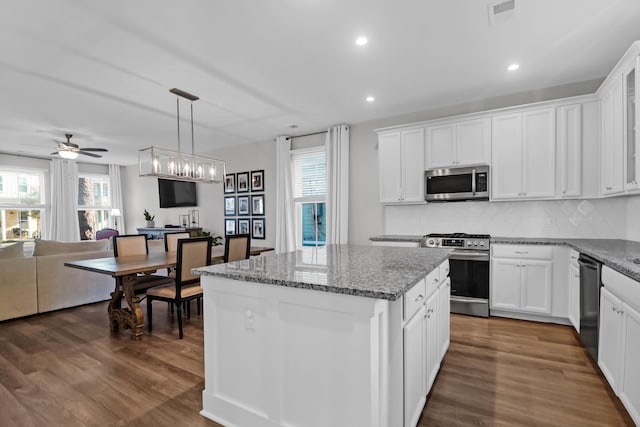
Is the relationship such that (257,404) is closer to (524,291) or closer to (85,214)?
(524,291)

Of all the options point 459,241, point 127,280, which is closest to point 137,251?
point 127,280

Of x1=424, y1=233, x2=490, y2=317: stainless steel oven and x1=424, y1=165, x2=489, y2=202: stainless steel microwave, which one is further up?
x1=424, y1=165, x2=489, y2=202: stainless steel microwave

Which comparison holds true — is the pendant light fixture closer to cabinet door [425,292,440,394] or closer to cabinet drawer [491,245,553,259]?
cabinet door [425,292,440,394]

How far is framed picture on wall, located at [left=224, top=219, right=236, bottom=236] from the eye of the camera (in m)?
6.70

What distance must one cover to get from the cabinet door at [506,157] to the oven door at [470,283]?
0.83 meters

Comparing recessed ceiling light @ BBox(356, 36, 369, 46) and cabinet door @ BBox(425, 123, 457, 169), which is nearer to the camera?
recessed ceiling light @ BBox(356, 36, 369, 46)

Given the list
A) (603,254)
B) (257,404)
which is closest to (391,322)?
(257,404)

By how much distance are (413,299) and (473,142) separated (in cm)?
308

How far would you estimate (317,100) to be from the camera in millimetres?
4062

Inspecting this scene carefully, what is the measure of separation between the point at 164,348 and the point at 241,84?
286 cm

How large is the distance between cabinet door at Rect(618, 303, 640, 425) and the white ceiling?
2.14 m

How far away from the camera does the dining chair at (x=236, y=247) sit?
3.75 m

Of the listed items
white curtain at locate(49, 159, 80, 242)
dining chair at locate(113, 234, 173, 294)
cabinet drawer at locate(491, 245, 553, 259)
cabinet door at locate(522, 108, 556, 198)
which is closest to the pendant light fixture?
dining chair at locate(113, 234, 173, 294)

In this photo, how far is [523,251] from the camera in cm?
343
